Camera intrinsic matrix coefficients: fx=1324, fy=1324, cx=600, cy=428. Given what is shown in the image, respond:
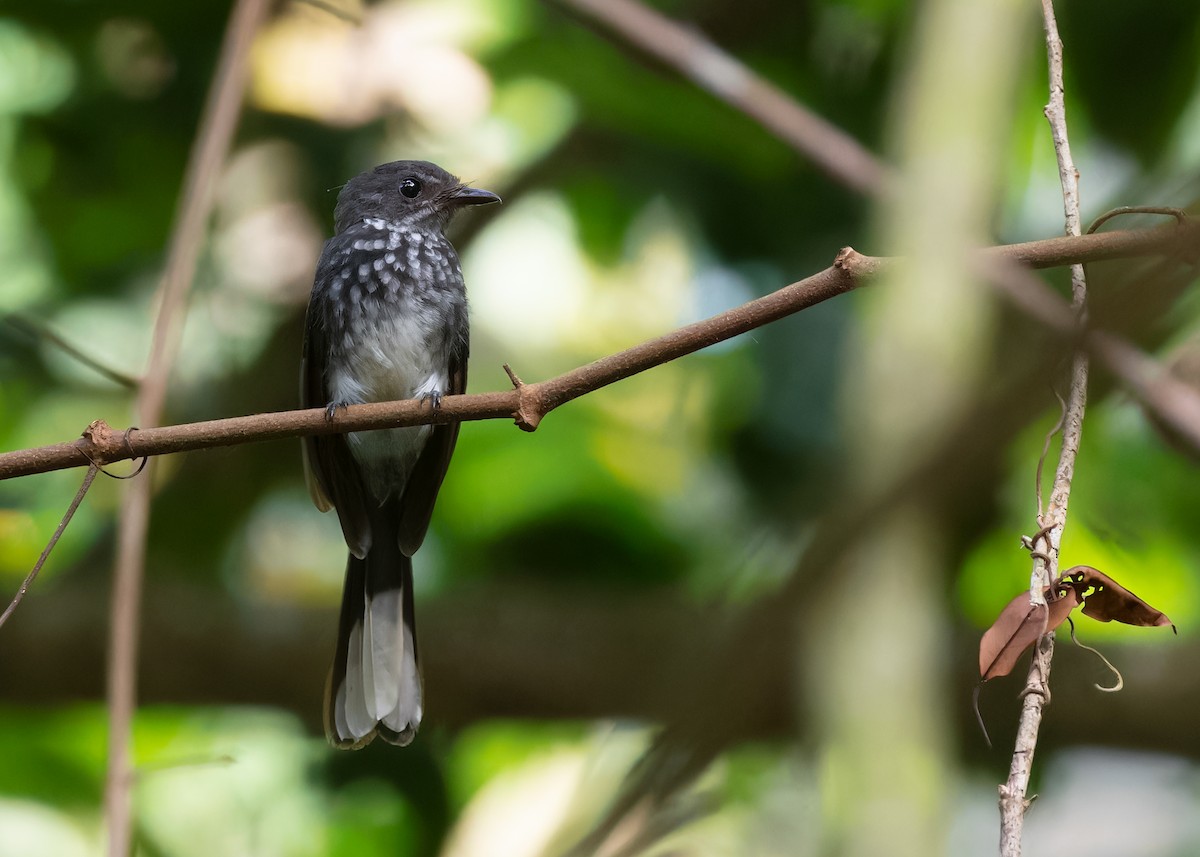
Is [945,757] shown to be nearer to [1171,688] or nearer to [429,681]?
[1171,688]

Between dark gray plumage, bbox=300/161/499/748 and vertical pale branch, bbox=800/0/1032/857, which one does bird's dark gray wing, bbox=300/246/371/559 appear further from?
vertical pale branch, bbox=800/0/1032/857

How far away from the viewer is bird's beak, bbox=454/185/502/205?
12.2ft

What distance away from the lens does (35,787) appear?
3.70 meters

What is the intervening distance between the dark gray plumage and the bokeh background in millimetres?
285

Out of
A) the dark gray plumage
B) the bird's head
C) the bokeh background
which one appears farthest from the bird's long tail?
the bird's head

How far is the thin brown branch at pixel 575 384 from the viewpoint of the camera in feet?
5.62

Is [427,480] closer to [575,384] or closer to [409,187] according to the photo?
[409,187]

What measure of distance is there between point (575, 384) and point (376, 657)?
1627 millimetres

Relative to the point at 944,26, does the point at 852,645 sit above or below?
below

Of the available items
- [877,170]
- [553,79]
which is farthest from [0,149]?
[877,170]

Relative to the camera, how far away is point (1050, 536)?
5.54 feet

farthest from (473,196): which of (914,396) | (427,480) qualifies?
(914,396)


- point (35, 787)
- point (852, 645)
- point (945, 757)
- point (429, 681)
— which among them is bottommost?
point (945, 757)

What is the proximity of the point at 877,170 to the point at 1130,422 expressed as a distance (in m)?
1.44
